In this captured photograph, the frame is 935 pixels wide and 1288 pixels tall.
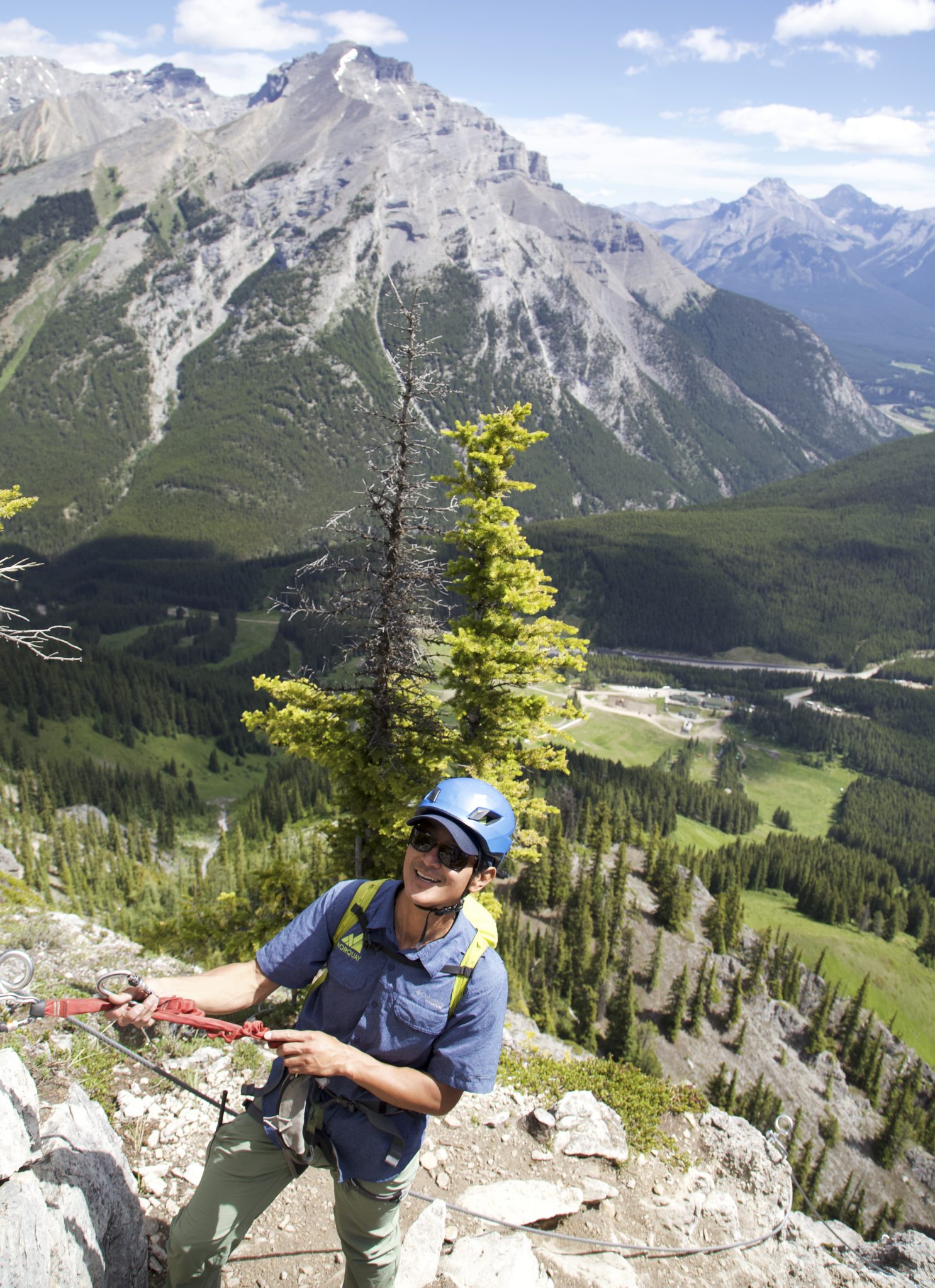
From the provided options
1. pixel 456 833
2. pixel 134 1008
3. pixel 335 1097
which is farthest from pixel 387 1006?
pixel 134 1008

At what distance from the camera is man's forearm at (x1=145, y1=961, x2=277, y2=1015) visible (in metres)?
5.57

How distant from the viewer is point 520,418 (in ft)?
66.5

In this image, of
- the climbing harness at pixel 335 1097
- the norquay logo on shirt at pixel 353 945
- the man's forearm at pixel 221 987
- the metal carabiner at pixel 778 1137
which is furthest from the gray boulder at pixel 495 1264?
the metal carabiner at pixel 778 1137

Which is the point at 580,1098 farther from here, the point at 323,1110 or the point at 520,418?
the point at 520,418

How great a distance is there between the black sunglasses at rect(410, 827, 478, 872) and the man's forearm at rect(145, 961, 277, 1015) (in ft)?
5.28

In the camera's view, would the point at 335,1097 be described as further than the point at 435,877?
Yes

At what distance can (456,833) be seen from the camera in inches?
219

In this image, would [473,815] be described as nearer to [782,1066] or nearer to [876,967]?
[782,1066]

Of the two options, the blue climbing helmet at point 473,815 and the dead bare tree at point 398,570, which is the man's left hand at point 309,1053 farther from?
the dead bare tree at point 398,570

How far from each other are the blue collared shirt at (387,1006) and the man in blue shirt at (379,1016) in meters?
0.01

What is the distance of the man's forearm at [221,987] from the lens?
5.57 m

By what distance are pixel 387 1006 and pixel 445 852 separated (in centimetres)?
135

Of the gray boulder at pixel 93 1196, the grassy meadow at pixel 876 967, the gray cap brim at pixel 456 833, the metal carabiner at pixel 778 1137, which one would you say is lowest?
the grassy meadow at pixel 876 967

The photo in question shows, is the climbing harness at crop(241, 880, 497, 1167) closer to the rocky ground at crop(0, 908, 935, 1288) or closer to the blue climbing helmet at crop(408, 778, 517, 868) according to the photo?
the blue climbing helmet at crop(408, 778, 517, 868)
